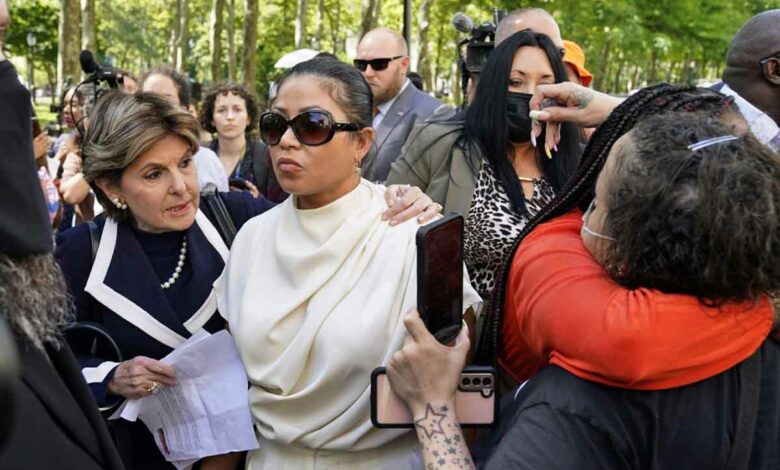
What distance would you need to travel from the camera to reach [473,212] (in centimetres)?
323

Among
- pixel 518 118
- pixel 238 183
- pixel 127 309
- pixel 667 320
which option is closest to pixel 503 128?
pixel 518 118

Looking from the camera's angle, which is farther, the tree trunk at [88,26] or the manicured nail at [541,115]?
the tree trunk at [88,26]

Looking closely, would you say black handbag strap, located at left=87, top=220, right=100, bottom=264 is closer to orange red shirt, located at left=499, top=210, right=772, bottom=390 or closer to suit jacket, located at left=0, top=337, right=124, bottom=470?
suit jacket, located at left=0, top=337, right=124, bottom=470

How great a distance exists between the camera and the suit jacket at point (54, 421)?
1493 millimetres

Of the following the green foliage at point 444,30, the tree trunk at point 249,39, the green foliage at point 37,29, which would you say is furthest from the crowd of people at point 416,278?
the green foliage at point 37,29

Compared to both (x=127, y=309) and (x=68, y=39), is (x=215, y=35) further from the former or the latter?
(x=127, y=309)

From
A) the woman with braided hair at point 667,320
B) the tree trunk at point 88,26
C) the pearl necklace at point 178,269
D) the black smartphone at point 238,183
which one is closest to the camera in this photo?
the woman with braided hair at point 667,320

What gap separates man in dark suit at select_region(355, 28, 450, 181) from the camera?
5.51 m

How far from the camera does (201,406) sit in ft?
7.99

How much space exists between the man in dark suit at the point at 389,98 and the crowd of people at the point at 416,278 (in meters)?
1.92

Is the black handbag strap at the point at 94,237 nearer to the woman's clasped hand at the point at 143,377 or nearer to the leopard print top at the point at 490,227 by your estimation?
the woman's clasped hand at the point at 143,377

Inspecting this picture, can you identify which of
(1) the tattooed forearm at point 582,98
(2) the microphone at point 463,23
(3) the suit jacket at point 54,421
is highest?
(2) the microphone at point 463,23

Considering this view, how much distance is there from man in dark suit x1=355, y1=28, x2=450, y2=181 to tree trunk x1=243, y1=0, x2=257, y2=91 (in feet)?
47.9

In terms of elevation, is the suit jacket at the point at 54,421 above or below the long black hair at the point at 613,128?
below
